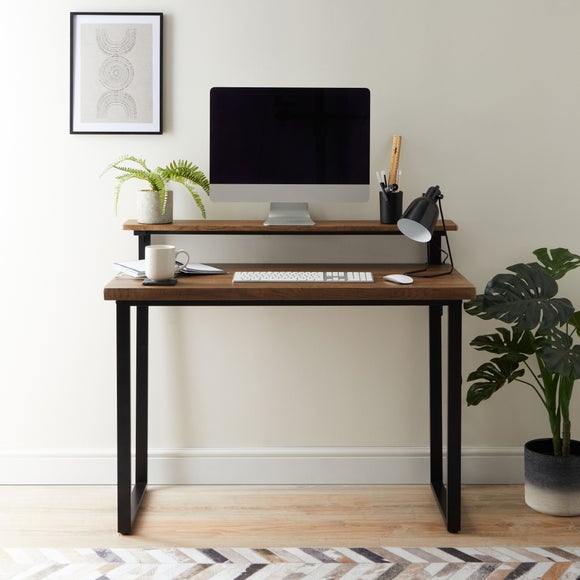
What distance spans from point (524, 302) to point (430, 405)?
1.95 feet

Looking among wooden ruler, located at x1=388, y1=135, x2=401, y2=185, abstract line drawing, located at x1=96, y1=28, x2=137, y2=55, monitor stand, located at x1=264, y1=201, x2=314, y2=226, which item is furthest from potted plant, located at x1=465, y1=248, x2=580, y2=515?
abstract line drawing, located at x1=96, y1=28, x2=137, y2=55

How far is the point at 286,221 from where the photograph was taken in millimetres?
2672

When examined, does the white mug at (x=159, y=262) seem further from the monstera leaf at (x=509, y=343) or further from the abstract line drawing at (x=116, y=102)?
the monstera leaf at (x=509, y=343)

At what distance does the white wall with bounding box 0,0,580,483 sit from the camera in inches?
109

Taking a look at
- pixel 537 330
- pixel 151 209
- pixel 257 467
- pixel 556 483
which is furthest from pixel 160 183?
pixel 556 483

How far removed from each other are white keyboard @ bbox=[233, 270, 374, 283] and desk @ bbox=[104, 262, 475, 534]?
0.12ft

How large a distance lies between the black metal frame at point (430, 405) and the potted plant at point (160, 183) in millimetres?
333

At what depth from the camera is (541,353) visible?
2422mm

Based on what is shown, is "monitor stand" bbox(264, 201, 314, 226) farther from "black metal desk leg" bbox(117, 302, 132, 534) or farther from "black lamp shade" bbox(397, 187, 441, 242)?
"black metal desk leg" bbox(117, 302, 132, 534)

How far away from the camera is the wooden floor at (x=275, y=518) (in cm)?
246

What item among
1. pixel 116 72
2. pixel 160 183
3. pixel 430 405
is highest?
pixel 116 72

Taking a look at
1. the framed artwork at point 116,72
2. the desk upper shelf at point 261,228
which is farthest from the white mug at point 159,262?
the framed artwork at point 116,72

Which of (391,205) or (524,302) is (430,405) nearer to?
(524,302)

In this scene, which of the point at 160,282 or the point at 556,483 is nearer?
the point at 160,282
